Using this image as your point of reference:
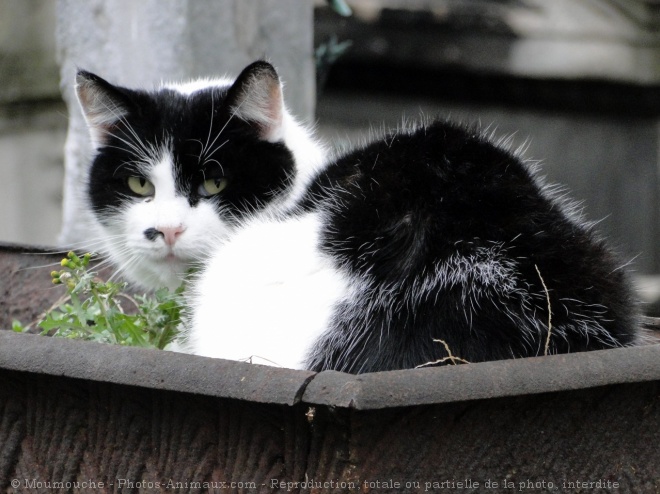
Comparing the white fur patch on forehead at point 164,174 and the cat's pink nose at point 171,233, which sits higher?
the white fur patch on forehead at point 164,174

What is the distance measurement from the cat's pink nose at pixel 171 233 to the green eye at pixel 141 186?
12 centimetres

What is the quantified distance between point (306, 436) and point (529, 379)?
22cm

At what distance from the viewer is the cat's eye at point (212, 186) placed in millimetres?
1398

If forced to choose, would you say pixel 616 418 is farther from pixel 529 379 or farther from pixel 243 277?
pixel 243 277

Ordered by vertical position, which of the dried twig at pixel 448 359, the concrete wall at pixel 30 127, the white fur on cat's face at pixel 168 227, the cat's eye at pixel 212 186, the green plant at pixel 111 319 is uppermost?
the dried twig at pixel 448 359

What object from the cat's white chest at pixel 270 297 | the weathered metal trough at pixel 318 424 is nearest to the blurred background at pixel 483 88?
the cat's white chest at pixel 270 297

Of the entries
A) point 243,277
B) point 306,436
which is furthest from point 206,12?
point 306,436

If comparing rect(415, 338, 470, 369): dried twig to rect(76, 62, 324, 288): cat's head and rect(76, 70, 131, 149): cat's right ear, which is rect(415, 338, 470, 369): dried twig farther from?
rect(76, 70, 131, 149): cat's right ear

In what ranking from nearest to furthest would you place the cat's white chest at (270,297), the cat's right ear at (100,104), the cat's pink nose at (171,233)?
the cat's white chest at (270,297)
the cat's pink nose at (171,233)
the cat's right ear at (100,104)

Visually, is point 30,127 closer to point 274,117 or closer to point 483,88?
point 483,88

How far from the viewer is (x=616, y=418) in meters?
0.90

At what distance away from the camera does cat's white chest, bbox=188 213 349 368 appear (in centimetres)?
106

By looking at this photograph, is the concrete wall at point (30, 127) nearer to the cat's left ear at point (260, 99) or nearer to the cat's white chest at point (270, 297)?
the cat's left ear at point (260, 99)

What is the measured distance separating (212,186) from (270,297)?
37 cm
